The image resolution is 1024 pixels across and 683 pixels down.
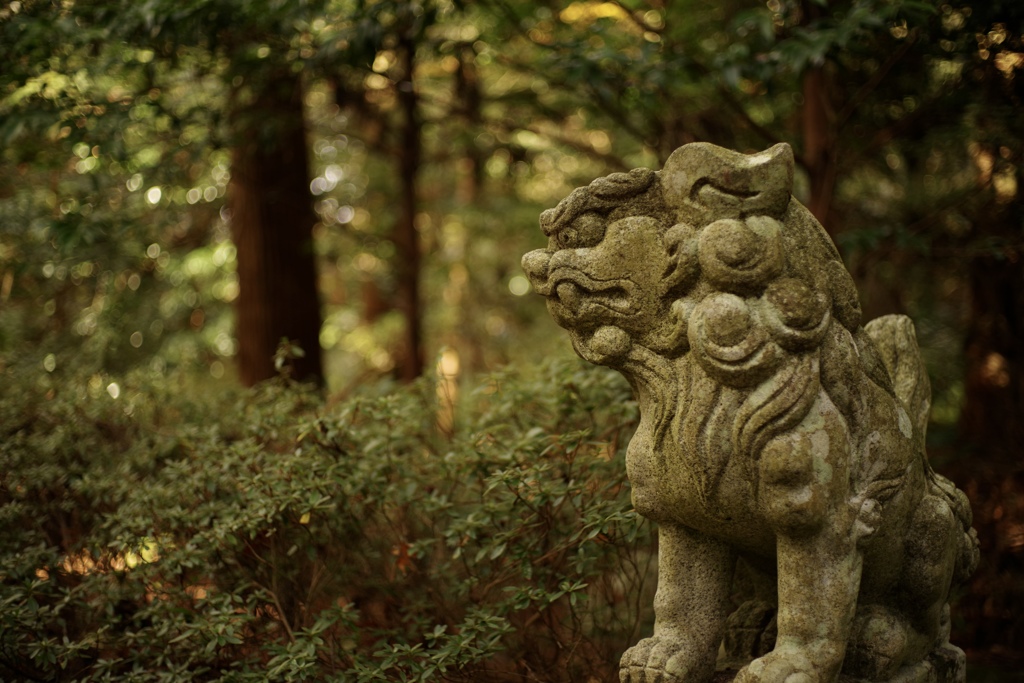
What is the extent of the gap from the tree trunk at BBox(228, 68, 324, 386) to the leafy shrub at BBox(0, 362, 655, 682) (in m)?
1.82

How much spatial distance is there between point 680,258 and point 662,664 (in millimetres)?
1037

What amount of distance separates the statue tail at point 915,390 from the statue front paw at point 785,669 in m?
0.77

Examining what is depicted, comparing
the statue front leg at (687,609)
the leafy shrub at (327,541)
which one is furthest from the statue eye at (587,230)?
the leafy shrub at (327,541)

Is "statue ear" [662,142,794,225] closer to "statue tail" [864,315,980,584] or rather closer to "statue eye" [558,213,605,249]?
"statue eye" [558,213,605,249]

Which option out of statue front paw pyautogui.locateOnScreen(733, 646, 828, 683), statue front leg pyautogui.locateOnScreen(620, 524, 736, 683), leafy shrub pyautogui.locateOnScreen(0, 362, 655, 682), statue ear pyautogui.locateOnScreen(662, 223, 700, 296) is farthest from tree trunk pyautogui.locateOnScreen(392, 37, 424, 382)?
statue front paw pyautogui.locateOnScreen(733, 646, 828, 683)

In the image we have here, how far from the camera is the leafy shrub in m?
3.06

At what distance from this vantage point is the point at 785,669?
6.88 feet

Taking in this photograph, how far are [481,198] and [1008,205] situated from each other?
5160mm

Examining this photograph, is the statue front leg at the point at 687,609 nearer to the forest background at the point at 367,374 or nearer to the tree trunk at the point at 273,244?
the forest background at the point at 367,374

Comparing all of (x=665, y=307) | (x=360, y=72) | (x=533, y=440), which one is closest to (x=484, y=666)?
(x=533, y=440)

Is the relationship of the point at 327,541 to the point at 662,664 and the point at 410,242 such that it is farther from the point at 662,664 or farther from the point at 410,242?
the point at 410,242

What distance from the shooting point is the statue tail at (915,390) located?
2.62 meters

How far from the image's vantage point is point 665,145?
570cm

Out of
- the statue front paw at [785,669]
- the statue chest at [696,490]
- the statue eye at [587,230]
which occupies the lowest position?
the statue front paw at [785,669]
